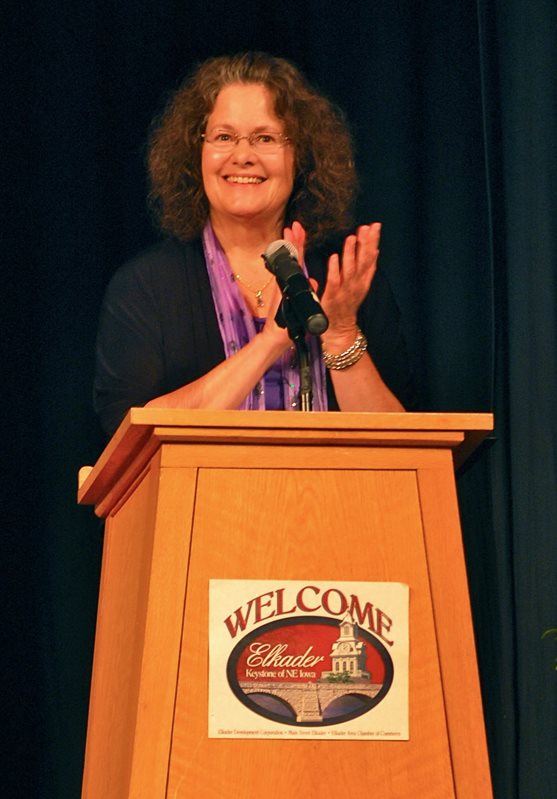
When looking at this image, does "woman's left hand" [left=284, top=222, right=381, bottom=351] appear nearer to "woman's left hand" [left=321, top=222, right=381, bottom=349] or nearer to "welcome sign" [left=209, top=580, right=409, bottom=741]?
"woman's left hand" [left=321, top=222, right=381, bottom=349]

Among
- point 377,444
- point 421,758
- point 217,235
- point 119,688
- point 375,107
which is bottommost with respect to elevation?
point 421,758

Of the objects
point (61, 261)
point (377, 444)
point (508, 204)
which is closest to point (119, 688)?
point (377, 444)

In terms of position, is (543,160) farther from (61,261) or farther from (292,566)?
(292,566)

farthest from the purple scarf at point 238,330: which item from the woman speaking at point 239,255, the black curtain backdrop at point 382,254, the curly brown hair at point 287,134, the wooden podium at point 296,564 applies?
the wooden podium at point 296,564

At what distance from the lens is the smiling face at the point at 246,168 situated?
2.60 m

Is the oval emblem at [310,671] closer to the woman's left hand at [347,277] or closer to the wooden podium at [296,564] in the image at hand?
the wooden podium at [296,564]

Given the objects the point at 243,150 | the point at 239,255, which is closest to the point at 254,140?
the point at 243,150

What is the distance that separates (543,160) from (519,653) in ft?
3.47

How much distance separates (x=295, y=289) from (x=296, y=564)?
42cm

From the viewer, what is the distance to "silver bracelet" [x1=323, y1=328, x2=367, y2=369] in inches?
93.0

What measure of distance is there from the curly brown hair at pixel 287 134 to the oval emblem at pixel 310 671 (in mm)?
1289

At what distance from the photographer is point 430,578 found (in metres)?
1.65

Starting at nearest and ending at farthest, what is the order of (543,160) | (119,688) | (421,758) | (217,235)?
(421,758)
(119,688)
(217,235)
(543,160)

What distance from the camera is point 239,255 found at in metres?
2.65
